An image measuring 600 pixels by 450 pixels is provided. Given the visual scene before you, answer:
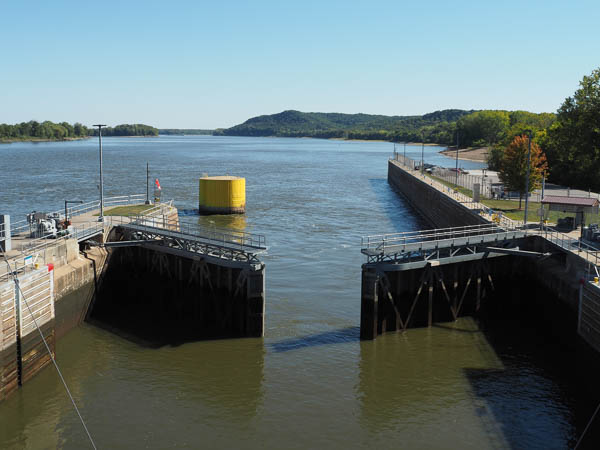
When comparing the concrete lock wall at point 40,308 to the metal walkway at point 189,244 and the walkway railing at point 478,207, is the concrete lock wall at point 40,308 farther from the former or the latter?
the walkway railing at point 478,207

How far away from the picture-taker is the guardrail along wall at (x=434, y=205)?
45.3 m

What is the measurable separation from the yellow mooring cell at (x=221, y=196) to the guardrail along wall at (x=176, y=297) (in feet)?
85.0

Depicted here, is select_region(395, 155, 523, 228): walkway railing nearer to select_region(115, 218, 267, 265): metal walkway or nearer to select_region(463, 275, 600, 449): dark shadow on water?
select_region(463, 275, 600, 449): dark shadow on water

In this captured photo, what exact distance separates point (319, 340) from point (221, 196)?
111ft

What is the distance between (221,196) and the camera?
5756cm

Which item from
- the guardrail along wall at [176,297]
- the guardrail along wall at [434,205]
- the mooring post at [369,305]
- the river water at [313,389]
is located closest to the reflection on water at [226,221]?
the guardrail along wall at [434,205]

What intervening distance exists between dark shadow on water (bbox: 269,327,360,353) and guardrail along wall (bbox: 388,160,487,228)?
1643cm

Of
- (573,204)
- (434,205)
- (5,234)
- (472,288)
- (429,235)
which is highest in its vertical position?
(573,204)

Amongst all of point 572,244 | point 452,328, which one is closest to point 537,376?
point 452,328

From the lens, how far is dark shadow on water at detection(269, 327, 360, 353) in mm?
25000

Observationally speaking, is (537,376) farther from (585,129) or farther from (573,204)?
(585,129)

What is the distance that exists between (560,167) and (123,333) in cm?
6288

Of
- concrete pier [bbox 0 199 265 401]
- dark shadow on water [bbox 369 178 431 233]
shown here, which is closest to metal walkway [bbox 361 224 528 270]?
concrete pier [bbox 0 199 265 401]

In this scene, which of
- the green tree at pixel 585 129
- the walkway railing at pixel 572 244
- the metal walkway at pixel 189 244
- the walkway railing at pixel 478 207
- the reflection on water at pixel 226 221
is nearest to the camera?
the metal walkway at pixel 189 244
